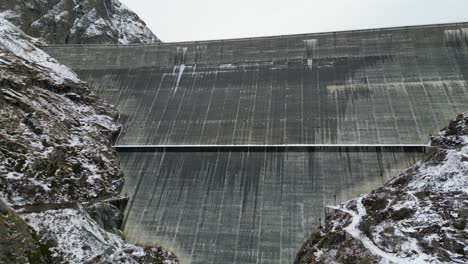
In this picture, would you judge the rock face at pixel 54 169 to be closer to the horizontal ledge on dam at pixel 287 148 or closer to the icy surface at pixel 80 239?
the icy surface at pixel 80 239

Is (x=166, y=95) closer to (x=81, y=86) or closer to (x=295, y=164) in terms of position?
(x=81, y=86)

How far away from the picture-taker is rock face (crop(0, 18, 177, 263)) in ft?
64.8

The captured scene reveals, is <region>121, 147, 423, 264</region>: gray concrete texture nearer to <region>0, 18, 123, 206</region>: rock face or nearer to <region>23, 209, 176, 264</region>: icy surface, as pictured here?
<region>23, 209, 176, 264</region>: icy surface

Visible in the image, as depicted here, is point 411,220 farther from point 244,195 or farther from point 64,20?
point 64,20

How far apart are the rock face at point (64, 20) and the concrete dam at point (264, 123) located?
1820 centimetres

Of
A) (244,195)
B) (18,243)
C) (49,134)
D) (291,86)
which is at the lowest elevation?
(18,243)

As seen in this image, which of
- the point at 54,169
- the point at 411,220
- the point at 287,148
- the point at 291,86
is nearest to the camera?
the point at 411,220

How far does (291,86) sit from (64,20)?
3894 cm

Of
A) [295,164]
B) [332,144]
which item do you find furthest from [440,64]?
[295,164]

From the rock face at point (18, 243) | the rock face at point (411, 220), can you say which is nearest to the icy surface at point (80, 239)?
the rock face at point (18, 243)

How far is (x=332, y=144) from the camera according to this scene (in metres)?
27.4

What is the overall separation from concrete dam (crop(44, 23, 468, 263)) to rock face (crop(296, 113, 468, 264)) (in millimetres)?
1784

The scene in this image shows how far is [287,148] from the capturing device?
90.9 ft

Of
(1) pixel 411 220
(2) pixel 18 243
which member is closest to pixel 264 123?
(1) pixel 411 220
